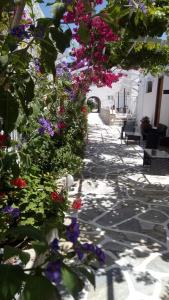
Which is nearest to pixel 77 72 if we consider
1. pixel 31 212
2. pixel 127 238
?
pixel 127 238

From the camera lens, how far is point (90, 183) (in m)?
8.21

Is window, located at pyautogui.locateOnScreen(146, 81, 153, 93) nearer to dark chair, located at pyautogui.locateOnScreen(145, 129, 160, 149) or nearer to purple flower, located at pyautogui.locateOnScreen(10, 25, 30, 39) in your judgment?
dark chair, located at pyautogui.locateOnScreen(145, 129, 160, 149)

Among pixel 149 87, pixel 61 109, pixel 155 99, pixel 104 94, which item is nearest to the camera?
pixel 61 109

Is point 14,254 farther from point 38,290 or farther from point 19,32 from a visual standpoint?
point 19,32

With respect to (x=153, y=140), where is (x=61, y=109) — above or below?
above

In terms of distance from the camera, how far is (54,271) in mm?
1129

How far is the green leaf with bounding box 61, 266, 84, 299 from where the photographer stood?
3.41 ft

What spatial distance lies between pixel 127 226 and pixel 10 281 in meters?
4.84

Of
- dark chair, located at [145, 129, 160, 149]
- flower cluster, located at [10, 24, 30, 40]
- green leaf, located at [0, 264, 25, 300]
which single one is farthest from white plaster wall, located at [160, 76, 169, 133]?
green leaf, located at [0, 264, 25, 300]

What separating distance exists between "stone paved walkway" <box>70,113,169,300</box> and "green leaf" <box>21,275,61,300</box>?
9.29 feet

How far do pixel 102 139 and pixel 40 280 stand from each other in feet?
50.5

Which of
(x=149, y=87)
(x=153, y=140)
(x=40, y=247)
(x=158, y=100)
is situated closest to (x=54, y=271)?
(x=40, y=247)

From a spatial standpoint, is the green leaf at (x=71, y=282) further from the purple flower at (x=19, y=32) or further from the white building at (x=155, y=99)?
the white building at (x=155, y=99)

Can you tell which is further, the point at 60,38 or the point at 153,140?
the point at 153,140
